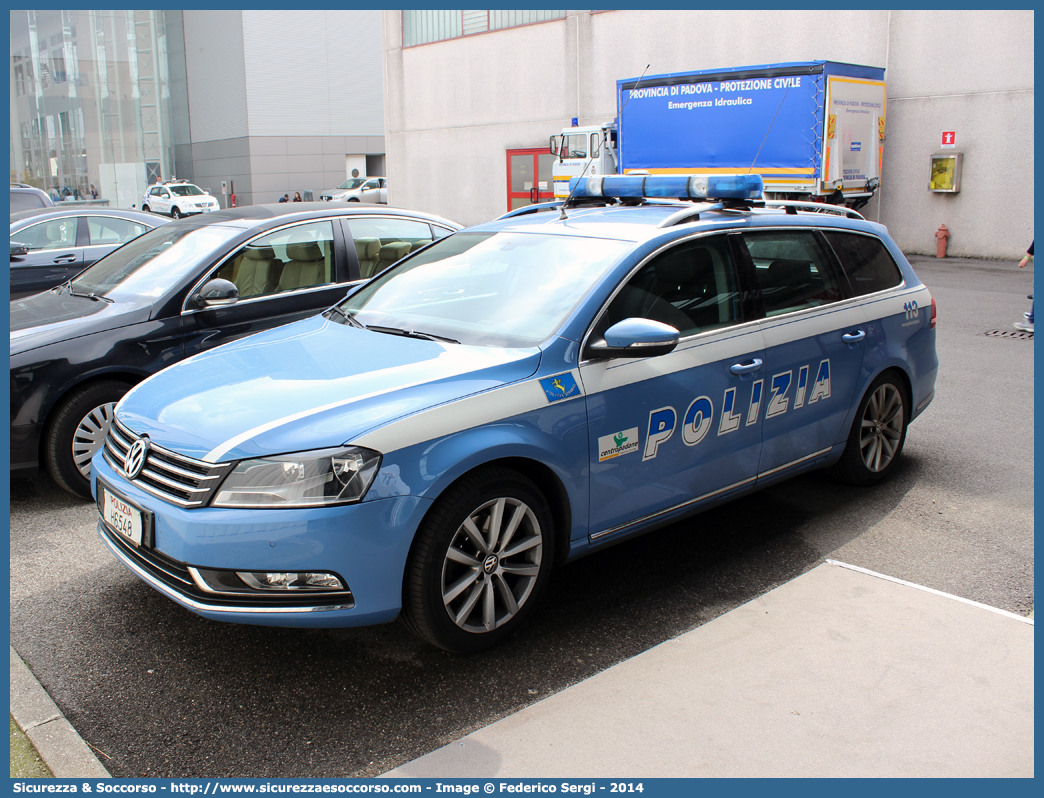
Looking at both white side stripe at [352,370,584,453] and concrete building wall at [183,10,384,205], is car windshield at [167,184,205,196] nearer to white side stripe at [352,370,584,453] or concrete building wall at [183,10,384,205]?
concrete building wall at [183,10,384,205]

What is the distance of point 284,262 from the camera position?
6.19 metres

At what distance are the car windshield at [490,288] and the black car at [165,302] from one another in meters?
1.55

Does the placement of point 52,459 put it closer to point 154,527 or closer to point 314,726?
point 154,527

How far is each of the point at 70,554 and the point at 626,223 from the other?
3.22 metres

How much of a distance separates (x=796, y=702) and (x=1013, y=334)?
884cm

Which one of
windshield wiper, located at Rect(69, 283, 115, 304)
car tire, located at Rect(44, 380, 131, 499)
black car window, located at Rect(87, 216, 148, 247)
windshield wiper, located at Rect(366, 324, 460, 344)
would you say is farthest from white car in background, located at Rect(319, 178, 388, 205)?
windshield wiper, located at Rect(366, 324, 460, 344)

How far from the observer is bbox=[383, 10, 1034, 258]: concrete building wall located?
60.3ft

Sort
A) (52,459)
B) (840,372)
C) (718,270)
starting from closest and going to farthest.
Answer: (718,270) → (840,372) → (52,459)

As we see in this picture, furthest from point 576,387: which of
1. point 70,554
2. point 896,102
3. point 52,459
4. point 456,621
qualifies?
point 896,102

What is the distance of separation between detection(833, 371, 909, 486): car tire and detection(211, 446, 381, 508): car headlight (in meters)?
3.12

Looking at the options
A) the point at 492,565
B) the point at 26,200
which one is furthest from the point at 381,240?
the point at 26,200

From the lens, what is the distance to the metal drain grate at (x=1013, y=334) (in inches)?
398

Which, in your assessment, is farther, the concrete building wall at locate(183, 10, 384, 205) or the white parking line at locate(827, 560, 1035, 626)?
the concrete building wall at locate(183, 10, 384, 205)

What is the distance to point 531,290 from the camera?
397 centimetres
